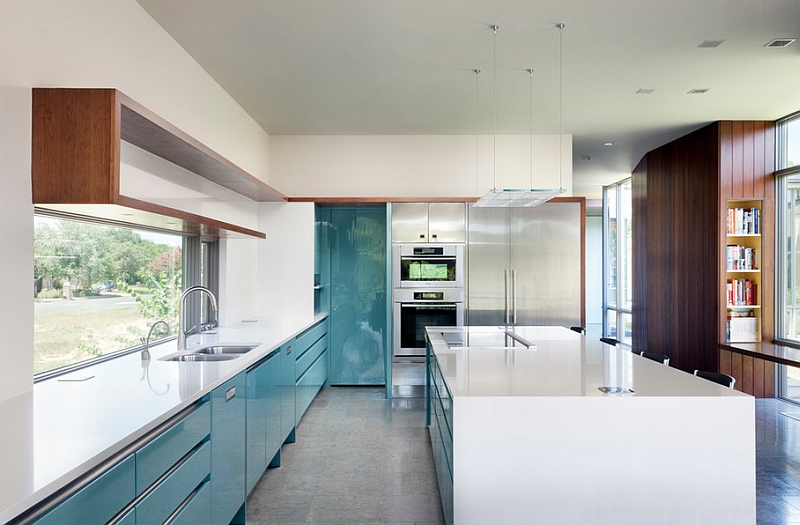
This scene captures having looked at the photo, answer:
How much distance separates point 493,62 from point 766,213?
359 centimetres

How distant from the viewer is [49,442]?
149 centimetres

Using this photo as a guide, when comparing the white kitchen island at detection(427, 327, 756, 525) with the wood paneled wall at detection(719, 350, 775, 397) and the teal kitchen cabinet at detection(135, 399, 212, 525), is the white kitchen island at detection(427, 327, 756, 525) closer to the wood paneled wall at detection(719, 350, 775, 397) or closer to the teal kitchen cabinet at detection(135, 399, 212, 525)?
the teal kitchen cabinet at detection(135, 399, 212, 525)

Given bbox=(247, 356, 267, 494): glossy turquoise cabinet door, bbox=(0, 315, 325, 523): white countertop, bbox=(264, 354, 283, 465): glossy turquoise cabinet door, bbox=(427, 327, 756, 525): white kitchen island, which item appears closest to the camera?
bbox=(0, 315, 325, 523): white countertop

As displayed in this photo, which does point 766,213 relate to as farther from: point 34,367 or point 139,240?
point 34,367

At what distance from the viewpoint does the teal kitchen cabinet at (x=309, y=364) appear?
4.18 metres

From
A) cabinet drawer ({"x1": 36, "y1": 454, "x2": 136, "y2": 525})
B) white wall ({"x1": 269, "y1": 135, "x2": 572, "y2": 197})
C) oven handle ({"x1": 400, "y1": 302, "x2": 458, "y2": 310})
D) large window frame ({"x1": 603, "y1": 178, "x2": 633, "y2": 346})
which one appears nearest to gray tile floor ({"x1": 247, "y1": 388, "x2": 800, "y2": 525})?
oven handle ({"x1": 400, "y1": 302, "x2": 458, "y2": 310})

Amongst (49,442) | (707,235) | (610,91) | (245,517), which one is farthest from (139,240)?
(707,235)

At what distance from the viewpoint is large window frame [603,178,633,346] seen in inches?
343

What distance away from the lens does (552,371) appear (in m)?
2.59

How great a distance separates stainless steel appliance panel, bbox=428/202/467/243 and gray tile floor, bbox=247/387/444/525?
177 centimetres

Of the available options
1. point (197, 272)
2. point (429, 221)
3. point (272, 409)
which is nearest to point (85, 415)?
point (272, 409)

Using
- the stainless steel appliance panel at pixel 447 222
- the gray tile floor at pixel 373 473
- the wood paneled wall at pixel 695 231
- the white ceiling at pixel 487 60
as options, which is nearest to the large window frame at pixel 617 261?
the wood paneled wall at pixel 695 231

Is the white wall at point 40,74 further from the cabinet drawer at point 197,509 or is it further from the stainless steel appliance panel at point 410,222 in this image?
the stainless steel appliance panel at point 410,222

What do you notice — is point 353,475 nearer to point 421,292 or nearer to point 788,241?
point 421,292
